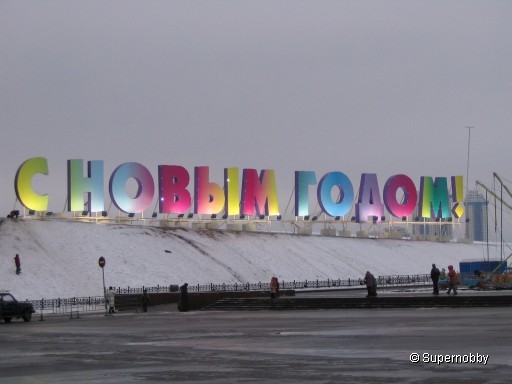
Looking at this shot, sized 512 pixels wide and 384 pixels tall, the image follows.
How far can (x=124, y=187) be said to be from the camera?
303 feet

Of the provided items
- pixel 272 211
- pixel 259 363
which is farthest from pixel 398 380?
pixel 272 211

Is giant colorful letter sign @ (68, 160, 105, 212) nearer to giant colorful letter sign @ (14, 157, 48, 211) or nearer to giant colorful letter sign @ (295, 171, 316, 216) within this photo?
giant colorful letter sign @ (14, 157, 48, 211)

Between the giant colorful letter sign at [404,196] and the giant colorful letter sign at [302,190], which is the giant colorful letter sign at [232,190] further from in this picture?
the giant colorful letter sign at [404,196]

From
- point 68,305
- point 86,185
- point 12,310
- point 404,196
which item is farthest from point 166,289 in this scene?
point 404,196

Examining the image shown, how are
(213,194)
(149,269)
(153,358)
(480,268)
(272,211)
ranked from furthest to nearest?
(272,211)
(213,194)
(149,269)
(480,268)
(153,358)

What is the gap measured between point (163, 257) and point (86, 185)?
428 inches

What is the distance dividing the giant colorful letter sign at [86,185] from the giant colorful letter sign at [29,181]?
3.64 m

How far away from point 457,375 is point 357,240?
315ft

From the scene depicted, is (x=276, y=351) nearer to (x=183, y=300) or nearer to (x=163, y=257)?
(x=183, y=300)

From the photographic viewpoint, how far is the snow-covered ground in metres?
72.1

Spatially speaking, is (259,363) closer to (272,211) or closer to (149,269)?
(149,269)

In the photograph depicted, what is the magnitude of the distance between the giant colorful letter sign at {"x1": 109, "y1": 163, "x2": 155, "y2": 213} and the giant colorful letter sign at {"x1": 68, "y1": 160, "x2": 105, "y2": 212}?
1.32 meters

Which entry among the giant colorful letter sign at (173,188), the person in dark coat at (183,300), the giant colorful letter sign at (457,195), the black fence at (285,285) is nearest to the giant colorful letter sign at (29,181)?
the giant colorful letter sign at (173,188)

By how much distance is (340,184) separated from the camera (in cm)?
11638
